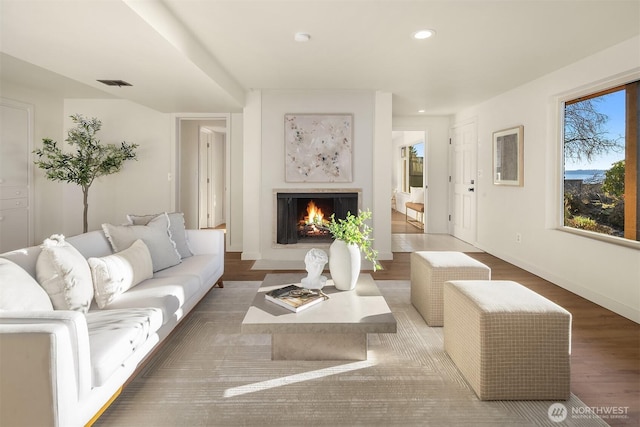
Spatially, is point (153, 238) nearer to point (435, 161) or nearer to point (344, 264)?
point (344, 264)

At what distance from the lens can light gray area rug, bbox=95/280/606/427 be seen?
5.57ft

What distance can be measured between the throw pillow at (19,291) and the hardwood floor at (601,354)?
2.55 meters

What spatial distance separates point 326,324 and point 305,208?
3619mm

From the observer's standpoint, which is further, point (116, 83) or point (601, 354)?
point (116, 83)

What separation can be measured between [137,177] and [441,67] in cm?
454

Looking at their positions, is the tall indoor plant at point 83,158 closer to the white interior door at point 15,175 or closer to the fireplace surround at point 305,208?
the white interior door at point 15,175

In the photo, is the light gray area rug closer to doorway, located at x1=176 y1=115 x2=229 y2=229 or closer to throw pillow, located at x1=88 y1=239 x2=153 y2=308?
throw pillow, located at x1=88 y1=239 x2=153 y2=308

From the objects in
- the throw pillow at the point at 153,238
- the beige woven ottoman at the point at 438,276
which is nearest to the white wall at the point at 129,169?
the throw pillow at the point at 153,238

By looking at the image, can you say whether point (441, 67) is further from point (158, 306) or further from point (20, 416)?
point (20, 416)

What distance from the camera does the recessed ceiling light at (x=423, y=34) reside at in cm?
308

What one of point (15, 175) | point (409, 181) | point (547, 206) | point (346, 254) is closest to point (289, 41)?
point (346, 254)

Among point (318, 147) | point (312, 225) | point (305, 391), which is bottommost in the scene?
point (305, 391)

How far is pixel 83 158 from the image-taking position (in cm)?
499

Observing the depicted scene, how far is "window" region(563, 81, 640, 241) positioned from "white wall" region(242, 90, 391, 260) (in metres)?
2.09
